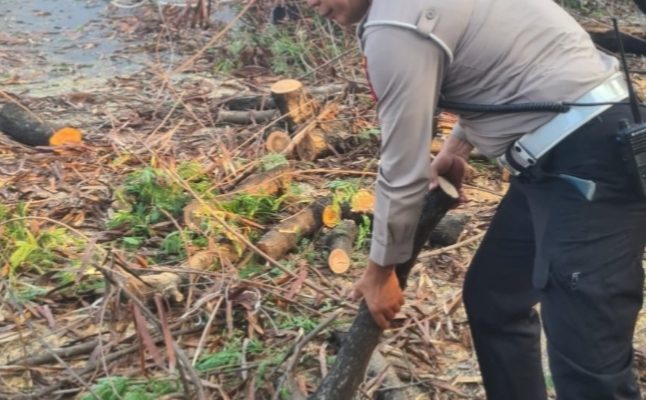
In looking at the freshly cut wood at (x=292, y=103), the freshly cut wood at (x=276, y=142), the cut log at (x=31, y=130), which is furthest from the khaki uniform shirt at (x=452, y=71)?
the cut log at (x=31, y=130)

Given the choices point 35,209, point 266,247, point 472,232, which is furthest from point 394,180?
point 35,209

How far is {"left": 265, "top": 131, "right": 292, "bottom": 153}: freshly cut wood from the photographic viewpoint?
19.3ft

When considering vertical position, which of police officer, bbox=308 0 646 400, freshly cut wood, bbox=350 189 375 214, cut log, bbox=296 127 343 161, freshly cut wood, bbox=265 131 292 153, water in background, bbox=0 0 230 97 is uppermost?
police officer, bbox=308 0 646 400

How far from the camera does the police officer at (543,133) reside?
2.30 metres

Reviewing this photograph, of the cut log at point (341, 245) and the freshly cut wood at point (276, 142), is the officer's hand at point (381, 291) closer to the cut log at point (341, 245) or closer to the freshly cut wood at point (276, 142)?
the cut log at point (341, 245)

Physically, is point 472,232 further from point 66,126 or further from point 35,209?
point 66,126

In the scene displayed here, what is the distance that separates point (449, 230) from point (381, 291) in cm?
223

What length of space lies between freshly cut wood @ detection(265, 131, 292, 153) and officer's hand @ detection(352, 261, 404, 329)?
10.4ft

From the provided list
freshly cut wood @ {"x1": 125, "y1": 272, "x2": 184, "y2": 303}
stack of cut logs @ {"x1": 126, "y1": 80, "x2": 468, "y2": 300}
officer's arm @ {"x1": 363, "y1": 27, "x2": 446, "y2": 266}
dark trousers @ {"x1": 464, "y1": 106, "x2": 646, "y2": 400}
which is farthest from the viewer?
stack of cut logs @ {"x1": 126, "y1": 80, "x2": 468, "y2": 300}

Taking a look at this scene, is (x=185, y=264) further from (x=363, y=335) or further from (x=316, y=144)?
(x=316, y=144)

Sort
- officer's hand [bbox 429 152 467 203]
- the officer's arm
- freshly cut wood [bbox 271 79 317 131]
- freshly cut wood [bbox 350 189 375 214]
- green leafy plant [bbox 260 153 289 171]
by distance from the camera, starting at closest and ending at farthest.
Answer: the officer's arm → officer's hand [bbox 429 152 467 203] → freshly cut wood [bbox 350 189 375 214] → green leafy plant [bbox 260 153 289 171] → freshly cut wood [bbox 271 79 317 131]

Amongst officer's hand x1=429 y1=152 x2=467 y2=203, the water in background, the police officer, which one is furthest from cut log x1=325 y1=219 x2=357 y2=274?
the water in background

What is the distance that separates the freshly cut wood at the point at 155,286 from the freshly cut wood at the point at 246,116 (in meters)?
2.70

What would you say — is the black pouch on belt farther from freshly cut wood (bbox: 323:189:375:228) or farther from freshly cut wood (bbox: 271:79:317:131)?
freshly cut wood (bbox: 271:79:317:131)
